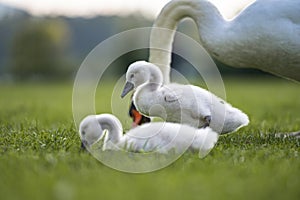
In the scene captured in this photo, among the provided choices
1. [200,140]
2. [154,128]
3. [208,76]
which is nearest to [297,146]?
[200,140]

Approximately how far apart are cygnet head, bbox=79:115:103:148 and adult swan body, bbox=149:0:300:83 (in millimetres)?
1384

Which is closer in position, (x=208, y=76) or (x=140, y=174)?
(x=140, y=174)

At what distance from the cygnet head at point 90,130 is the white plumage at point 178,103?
2.40 ft

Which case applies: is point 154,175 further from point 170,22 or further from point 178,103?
point 170,22

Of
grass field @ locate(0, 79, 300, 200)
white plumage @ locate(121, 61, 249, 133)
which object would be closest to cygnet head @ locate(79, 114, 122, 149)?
grass field @ locate(0, 79, 300, 200)

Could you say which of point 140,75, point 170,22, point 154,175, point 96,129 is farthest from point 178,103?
point 154,175

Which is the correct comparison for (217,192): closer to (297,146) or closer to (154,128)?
(154,128)

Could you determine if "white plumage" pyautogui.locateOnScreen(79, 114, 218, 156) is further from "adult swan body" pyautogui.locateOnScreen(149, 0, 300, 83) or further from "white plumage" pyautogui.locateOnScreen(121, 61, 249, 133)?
"adult swan body" pyautogui.locateOnScreen(149, 0, 300, 83)

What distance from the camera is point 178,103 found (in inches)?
176

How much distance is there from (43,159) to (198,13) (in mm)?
2148

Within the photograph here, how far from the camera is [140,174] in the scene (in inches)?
125

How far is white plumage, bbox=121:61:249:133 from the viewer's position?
14.6ft

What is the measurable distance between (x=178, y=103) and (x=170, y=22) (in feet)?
3.75

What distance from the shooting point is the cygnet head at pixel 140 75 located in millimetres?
4629
